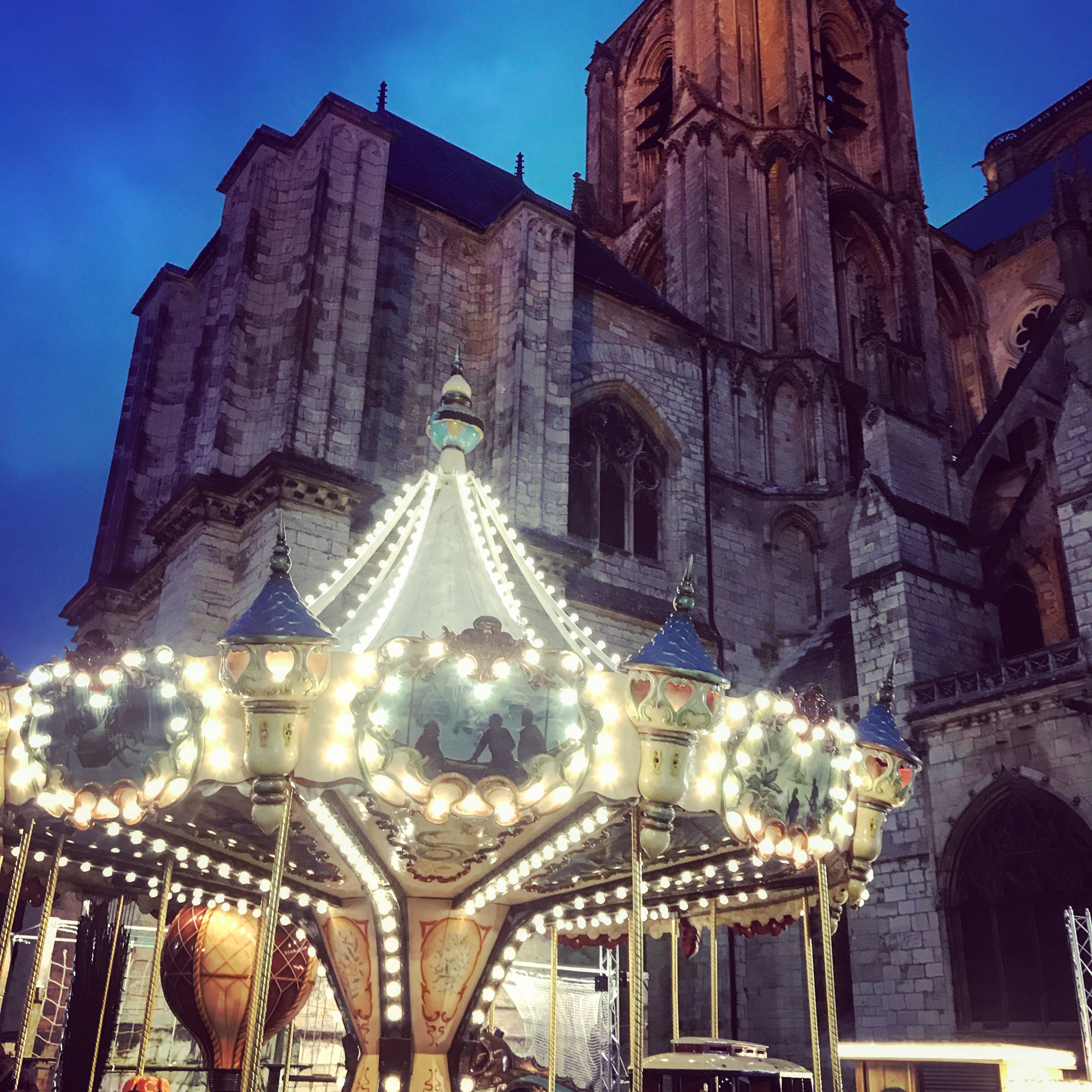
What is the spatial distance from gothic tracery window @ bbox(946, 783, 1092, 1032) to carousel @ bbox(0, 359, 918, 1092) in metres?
4.00

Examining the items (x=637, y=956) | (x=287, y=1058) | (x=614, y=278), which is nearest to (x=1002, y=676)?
(x=287, y=1058)

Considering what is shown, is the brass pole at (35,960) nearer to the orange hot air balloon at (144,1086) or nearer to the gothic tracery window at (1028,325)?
the orange hot air balloon at (144,1086)

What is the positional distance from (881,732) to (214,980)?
599 cm

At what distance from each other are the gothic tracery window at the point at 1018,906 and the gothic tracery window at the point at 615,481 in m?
6.64

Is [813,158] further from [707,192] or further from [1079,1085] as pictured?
[1079,1085]

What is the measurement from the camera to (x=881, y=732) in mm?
6512

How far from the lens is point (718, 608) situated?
1748cm

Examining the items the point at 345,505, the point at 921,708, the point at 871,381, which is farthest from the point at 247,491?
the point at 871,381

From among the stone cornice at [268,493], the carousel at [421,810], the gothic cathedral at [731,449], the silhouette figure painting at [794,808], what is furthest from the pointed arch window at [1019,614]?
the silhouette figure painting at [794,808]

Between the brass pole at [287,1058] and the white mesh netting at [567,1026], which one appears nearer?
the brass pole at [287,1058]

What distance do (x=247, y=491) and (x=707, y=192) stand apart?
40.7 feet

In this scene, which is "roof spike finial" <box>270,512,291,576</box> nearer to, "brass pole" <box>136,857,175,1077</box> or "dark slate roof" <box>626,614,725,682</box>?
"dark slate roof" <box>626,614,725,682</box>

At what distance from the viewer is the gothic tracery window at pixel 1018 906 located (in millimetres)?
12172

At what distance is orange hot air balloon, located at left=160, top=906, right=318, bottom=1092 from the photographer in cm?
910
